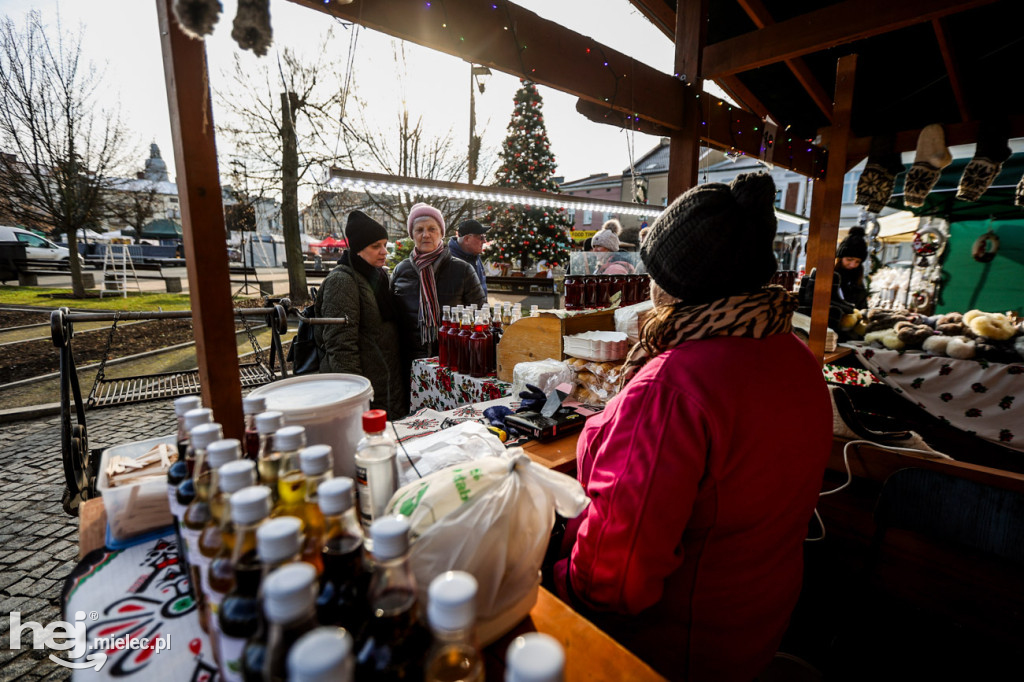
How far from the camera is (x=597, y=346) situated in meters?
2.52

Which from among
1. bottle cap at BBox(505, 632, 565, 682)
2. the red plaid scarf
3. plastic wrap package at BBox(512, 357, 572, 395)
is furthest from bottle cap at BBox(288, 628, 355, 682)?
the red plaid scarf

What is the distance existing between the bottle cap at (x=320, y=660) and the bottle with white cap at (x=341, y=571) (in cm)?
20

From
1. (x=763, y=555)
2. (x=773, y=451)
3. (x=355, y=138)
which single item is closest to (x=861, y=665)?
(x=763, y=555)

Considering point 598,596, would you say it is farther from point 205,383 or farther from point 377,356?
point 377,356

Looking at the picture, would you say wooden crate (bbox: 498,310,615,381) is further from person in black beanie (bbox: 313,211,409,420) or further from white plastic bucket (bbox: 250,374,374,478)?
white plastic bucket (bbox: 250,374,374,478)

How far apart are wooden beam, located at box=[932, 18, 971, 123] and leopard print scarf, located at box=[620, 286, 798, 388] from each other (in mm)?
3105

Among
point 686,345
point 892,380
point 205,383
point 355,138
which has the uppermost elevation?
point 355,138

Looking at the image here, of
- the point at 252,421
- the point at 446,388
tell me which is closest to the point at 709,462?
the point at 252,421

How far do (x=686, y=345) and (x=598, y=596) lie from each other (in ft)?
2.27

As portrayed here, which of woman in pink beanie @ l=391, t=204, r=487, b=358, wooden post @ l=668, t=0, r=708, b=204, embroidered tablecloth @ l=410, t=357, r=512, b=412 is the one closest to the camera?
embroidered tablecloth @ l=410, t=357, r=512, b=412

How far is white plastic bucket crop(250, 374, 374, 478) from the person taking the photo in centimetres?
120

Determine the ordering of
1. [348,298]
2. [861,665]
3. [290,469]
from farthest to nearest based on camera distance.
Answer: [348,298] → [861,665] → [290,469]

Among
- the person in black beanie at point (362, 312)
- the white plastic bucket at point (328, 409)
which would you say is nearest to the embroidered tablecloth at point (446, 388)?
the person in black beanie at point (362, 312)

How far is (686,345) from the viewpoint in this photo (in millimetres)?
1138
